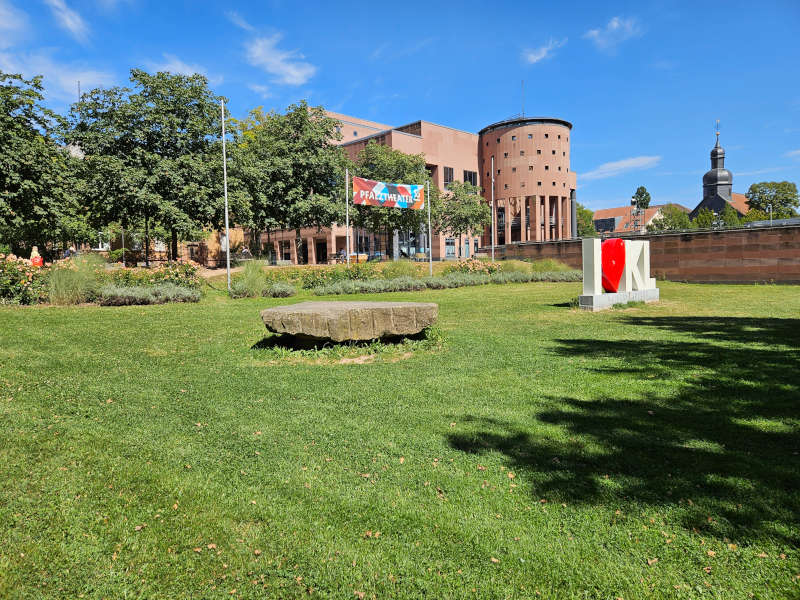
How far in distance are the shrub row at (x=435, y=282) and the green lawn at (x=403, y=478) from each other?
44.7 ft

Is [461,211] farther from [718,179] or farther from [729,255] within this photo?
[718,179]

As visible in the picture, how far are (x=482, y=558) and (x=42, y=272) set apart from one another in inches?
614

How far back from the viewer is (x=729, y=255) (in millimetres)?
22688

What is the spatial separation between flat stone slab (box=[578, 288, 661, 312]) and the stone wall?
11435mm

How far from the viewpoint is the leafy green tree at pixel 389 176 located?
39.7 m

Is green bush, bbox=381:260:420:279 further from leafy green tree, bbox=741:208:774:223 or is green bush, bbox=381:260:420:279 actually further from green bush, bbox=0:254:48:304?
leafy green tree, bbox=741:208:774:223

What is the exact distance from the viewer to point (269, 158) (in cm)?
3269

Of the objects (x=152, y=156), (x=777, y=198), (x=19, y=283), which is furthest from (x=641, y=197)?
(x=19, y=283)

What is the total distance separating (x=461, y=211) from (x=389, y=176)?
8775 millimetres

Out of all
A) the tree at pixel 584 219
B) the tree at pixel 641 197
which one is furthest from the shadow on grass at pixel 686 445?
the tree at pixel 641 197

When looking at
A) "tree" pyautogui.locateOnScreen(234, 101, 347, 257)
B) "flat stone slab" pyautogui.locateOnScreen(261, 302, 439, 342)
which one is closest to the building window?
"tree" pyautogui.locateOnScreen(234, 101, 347, 257)

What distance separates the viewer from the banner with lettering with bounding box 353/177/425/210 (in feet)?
82.0

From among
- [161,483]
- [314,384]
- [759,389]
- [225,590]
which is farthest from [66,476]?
[759,389]

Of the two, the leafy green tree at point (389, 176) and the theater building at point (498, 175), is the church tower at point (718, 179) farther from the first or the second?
the leafy green tree at point (389, 176)
